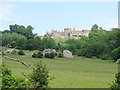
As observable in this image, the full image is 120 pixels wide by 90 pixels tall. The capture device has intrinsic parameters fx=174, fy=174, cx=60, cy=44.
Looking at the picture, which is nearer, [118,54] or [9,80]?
[9,80]

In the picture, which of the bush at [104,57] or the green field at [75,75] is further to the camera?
the bush at [104,57]

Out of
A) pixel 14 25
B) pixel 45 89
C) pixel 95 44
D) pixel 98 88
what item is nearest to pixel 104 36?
pixel 95 44

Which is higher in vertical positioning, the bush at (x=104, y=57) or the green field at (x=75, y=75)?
the bush at (x=104, y=57)

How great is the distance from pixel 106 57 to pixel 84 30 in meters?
58.8

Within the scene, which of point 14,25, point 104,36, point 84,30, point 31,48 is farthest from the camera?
point 84,30

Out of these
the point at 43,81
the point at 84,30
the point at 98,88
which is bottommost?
the point at 98,88

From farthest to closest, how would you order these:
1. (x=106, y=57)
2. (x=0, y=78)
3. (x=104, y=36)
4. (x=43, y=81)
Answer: (x=104, y=36)
(x=106, y=57)
(x=43, y=81)
(x=0, y=78)

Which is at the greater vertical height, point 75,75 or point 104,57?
point 104,57

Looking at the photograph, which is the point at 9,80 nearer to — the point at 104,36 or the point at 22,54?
the point at 22,54

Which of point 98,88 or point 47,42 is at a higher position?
point 47,42

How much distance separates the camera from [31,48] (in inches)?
1529

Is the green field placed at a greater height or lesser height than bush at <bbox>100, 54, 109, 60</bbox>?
lesser

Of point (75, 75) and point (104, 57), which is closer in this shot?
point (75, 75)

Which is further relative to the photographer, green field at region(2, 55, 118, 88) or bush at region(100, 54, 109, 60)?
bush at region(100, 54, 109, 60)
